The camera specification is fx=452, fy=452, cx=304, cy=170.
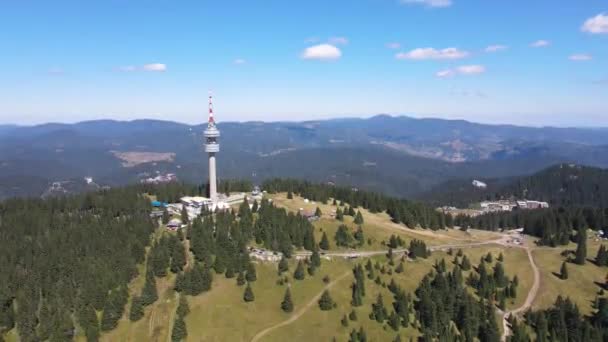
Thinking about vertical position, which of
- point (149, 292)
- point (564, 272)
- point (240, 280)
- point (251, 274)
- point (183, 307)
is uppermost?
point (251, 274)

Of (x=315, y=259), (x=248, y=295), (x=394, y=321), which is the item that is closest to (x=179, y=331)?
(x=248, y=295)

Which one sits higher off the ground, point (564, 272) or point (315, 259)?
point (315, 259)

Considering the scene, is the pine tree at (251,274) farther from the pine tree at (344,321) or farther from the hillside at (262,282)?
the pine tree at (344,321)

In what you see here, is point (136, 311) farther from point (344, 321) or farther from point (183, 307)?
point (344, 321)

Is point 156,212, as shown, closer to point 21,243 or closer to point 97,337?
point 21,243

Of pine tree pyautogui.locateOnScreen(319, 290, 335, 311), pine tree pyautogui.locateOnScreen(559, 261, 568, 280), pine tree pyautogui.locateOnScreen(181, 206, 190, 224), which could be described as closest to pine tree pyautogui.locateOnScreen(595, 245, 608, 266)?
pine tree pyautogui.locateOnScreen(559, 261, 568, 280)

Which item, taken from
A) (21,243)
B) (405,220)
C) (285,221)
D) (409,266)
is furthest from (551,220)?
(21,243)

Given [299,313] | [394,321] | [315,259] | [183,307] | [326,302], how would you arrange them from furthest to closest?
1. [315,259]
2. [326,302]
3. [299,313]
4. [394,321]
5. [183,307]

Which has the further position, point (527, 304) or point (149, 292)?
point (527, 304)
